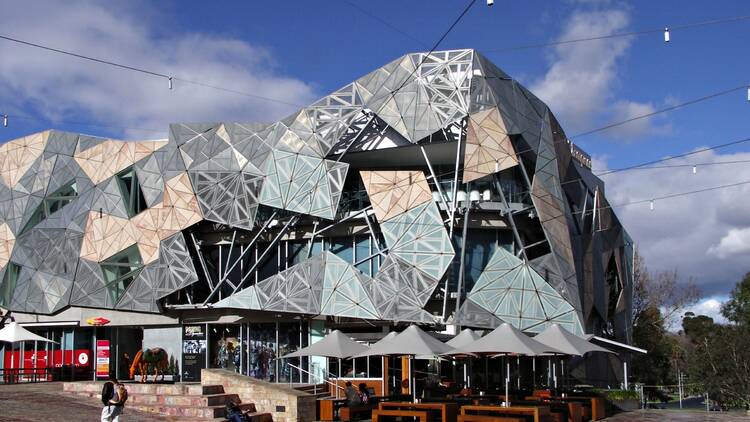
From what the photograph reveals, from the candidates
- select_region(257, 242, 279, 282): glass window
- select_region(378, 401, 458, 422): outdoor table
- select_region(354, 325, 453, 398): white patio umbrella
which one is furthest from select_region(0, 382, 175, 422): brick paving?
select_region(257, 242, 279, 282): glass window

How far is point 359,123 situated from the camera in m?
35.9

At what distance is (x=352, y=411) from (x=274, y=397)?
7.59ft

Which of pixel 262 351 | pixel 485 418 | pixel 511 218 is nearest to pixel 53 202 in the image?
pixel 262 351

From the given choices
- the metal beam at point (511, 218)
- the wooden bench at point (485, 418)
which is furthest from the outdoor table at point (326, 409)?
the metal beam at point (511, 218)

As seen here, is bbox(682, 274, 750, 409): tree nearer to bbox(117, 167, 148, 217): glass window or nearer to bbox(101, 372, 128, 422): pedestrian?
bbox(101, 372, 128, 422): pedestrian

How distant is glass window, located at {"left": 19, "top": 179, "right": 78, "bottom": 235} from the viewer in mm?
42438

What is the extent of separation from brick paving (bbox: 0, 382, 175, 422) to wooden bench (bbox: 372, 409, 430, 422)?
18.0 feet

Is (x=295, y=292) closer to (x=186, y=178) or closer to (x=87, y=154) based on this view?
(x=186, y=178)

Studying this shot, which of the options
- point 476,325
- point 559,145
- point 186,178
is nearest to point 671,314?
point 559,145

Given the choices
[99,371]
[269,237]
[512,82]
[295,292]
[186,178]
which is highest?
[512,82]

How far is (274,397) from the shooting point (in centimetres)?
2411

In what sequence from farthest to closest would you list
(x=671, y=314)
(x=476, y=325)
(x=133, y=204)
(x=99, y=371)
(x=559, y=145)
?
(x=671, y=314), (x=99, y=371), (x=133, y=204), (x=559, y=145), (x=476, y=325)

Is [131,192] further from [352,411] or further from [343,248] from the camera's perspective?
[352,411]

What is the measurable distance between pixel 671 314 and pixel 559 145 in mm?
37637
